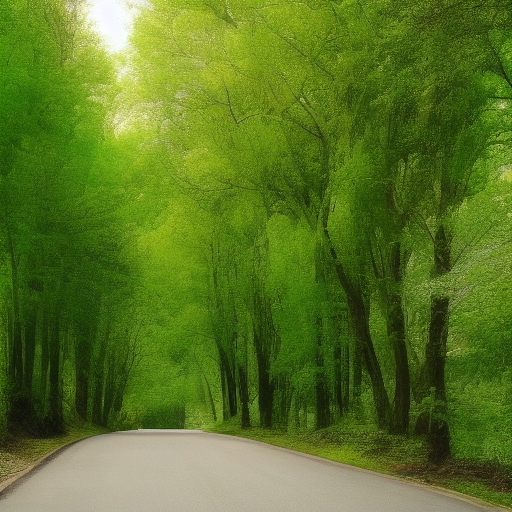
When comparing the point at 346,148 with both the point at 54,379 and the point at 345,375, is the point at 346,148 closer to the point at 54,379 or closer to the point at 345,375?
the point at 345,375

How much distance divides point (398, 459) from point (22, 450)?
345 inches

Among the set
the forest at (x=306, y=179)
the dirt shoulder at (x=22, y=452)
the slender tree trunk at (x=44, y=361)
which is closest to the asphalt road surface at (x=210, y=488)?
the dirt shoulder at (x=22, y=452)

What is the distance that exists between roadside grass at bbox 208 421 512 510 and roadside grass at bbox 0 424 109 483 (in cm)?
655

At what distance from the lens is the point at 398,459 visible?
48.2ft

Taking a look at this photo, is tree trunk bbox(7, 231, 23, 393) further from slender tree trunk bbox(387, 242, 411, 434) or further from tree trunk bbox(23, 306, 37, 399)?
slender tree trunk bbox(387, 242, 411, 434)

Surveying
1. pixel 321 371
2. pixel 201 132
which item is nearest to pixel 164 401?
pixel 321 371

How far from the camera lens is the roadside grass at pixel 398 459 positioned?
1095 centimetres

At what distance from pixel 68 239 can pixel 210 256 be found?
13.5 m

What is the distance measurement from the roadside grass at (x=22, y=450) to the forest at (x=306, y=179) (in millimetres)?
602

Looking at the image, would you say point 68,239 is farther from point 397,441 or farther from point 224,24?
point 397,441

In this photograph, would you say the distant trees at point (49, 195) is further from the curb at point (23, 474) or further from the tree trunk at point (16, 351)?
the curb at point (23, 474)

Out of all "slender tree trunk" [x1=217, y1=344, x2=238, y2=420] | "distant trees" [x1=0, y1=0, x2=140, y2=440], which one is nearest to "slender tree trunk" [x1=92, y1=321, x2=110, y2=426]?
"slender tree trunk" [x1=217, y1=344, x2=238, y2=420]

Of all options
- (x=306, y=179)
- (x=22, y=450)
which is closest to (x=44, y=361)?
(x=22, y=450)

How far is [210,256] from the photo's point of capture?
30.9 metres
